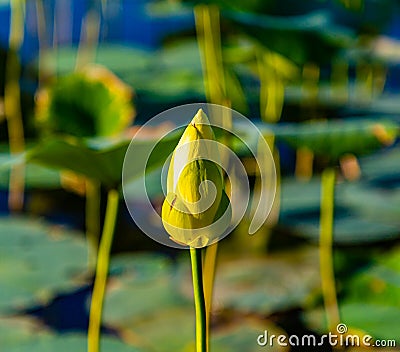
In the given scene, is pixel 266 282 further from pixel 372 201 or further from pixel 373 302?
pixel 372 201

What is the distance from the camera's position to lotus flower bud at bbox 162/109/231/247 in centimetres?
33

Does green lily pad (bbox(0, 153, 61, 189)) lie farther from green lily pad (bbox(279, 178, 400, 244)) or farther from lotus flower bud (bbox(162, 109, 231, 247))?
lotus flower bud (bbox(162, 109, 231, 247))

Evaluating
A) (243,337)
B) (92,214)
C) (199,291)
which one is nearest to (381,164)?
(92,214)

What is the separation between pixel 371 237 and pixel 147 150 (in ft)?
2.08

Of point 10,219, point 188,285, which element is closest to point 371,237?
point 188,285

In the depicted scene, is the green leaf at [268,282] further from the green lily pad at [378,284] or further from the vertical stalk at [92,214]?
the vertical stalk at [92,214]

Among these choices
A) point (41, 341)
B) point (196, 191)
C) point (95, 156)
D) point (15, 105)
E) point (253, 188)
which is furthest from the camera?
point (15, 105)

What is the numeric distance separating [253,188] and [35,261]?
1.55 ft

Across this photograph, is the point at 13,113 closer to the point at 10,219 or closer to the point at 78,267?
the point at 10,219

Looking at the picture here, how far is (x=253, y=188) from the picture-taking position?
1273 millimetres

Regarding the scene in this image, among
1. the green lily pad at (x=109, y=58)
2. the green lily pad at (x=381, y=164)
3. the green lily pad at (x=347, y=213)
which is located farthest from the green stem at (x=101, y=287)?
the green lily pad at (x=109, y=58)

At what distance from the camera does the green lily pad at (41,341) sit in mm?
715

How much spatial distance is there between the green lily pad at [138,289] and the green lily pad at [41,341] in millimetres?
89

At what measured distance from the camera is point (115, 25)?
6.51ft
